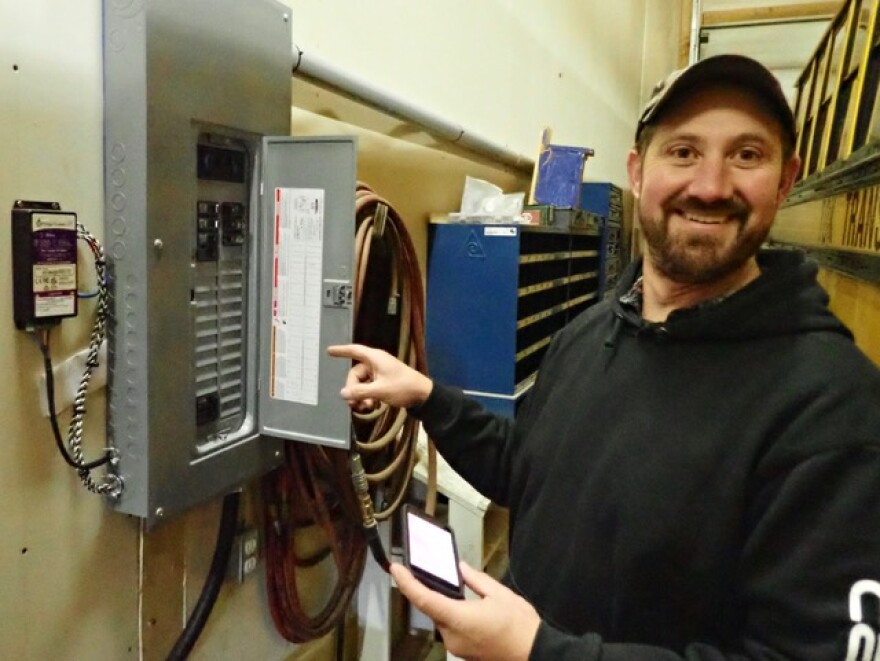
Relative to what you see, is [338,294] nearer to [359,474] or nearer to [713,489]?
[359,474]

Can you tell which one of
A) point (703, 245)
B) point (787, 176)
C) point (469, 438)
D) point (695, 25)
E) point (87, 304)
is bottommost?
point (469, 438)

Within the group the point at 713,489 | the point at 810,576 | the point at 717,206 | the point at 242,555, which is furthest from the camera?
the point at 242,555

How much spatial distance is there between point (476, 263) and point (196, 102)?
44.2 inches

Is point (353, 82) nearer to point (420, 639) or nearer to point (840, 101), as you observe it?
point (420, 639)

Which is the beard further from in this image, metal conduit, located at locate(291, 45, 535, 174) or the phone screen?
metal conduit, located at locate(291, 45, 535, 174)

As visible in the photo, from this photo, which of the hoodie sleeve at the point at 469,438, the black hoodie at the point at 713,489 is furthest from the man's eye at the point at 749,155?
the hoodie sleeve at the point at 469,438

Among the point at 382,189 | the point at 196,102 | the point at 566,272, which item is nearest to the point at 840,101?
the point at 566,272

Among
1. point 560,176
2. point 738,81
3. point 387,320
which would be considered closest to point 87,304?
point 387,320

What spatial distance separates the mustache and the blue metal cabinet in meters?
1.06

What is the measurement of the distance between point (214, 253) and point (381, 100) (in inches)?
25.4

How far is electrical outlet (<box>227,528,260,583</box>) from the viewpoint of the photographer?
1322 mm

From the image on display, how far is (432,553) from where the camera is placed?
2.78 feet

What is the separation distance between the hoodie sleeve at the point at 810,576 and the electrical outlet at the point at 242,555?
0.77 m

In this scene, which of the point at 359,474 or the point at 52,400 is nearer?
the point at 52,400
